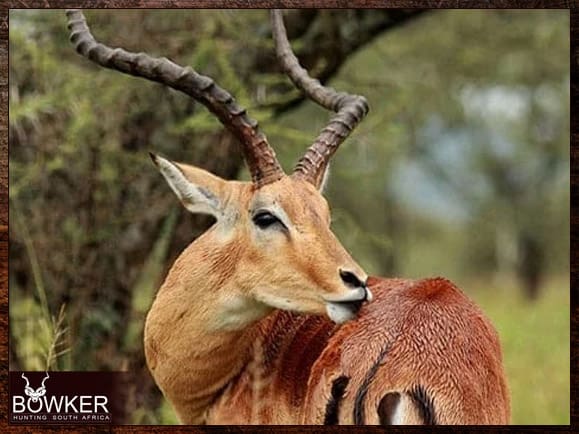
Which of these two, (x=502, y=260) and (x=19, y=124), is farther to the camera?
(x=502, y=260)

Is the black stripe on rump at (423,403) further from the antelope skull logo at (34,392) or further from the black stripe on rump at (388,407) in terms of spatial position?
the antelope skull logo at (34,392)

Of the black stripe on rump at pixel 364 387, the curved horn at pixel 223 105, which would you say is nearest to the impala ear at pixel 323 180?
the curved horn at pixel 223 105

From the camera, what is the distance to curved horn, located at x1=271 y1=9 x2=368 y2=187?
4035 millimetres

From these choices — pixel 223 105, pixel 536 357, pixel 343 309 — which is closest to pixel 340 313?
pixel 343 309

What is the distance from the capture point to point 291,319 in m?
4.20

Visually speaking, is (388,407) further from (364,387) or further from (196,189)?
(196,189)

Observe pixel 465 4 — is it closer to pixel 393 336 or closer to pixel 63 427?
pixel 393 336

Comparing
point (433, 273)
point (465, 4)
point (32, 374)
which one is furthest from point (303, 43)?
point (433, 273)

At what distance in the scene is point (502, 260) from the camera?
17844mm

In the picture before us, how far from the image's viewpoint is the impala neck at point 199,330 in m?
3.89

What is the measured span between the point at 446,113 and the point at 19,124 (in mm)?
7194

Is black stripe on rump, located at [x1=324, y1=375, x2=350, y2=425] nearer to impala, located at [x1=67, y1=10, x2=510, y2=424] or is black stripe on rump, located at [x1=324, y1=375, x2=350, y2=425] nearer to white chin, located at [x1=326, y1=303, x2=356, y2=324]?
impala, located at [x1=67, y1=10, x2=510, y2=424]

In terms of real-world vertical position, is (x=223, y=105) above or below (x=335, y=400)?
above

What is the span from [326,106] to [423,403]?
1.31 metres
